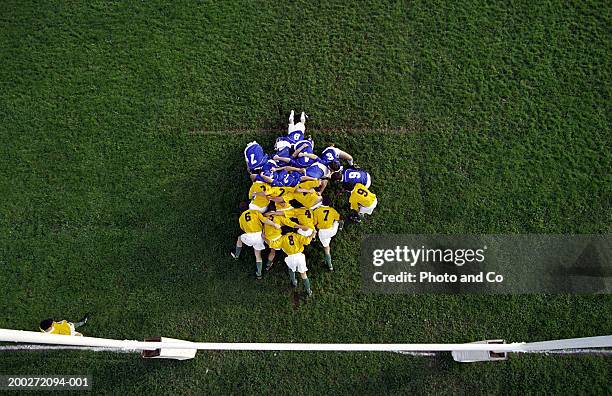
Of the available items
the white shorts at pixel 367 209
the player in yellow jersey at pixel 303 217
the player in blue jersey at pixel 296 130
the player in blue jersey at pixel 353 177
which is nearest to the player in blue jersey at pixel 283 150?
the player in blue jersey at pixel 296 130

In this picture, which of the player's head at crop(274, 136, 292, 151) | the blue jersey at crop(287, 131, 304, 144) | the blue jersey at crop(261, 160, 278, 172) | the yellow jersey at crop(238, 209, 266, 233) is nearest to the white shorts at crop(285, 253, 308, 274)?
the yellow jersey at crop(238, 209, 266, 233)

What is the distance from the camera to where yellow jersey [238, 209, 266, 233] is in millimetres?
8766

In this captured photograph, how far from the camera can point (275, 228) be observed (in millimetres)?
8812

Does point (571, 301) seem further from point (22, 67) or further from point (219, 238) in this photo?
point (22, 67)

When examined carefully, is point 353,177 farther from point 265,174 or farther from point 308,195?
point 265,174

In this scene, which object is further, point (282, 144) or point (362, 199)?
point (282, 144)

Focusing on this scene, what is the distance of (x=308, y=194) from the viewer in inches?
359

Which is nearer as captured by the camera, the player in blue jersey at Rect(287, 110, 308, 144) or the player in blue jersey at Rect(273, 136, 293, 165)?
the player in blue jersey at Rect(273, 136, 293, 165)

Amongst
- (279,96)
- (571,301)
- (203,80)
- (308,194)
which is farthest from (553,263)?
(203,80)

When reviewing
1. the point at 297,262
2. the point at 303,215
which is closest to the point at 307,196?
the point at 303,215

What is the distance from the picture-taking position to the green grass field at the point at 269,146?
9484mm

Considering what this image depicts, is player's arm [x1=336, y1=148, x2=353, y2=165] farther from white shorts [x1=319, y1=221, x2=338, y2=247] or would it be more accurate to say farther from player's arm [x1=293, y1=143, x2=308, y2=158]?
white shorts [x1=319, y1=221, x2=338, y2=247]

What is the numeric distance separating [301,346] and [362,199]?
288 centimetres

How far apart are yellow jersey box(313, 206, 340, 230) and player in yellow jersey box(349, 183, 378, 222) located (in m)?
0.58
